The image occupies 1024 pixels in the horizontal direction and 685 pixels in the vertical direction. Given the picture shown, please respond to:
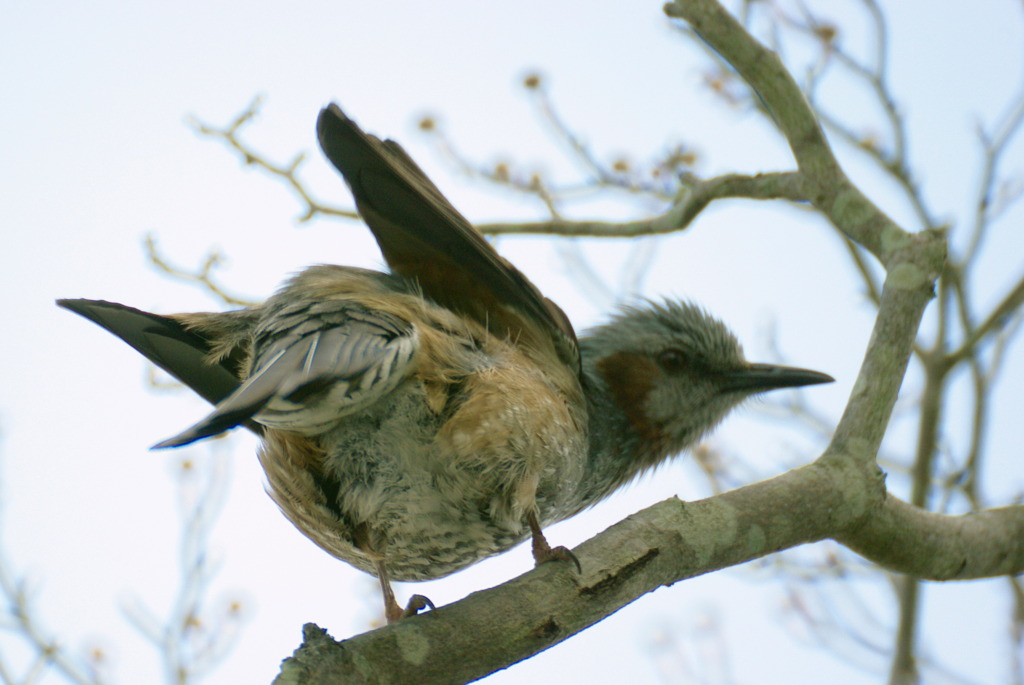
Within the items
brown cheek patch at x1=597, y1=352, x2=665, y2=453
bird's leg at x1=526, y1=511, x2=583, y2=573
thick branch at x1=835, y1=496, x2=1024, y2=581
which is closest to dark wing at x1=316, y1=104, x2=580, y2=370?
brown cheek patch at x1=597, y1=352, x2=665, y2=453

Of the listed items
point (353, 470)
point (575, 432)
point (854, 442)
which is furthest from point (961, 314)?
point (353, 470)

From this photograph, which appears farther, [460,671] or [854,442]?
[854,442]

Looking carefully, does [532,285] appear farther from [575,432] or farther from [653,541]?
[653,541]

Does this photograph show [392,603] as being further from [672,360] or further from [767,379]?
[767,379]

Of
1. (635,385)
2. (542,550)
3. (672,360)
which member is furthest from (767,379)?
(542,550)

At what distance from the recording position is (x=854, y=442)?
3105 millimetres

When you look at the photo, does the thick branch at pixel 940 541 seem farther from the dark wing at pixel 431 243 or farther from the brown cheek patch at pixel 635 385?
the dark wing at pixel 431 243

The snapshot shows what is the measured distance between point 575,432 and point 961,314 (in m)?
2.66

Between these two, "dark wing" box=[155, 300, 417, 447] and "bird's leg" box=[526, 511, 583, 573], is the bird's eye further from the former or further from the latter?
"dark wing" box=[155, 300, 417, 447]

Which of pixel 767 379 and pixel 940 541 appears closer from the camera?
pixel 940 541

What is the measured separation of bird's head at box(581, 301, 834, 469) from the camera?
387 centimetres

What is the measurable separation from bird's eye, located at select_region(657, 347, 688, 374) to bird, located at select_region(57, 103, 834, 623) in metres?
0.44

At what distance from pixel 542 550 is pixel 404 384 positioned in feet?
2.14

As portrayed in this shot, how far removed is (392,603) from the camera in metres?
3.04
